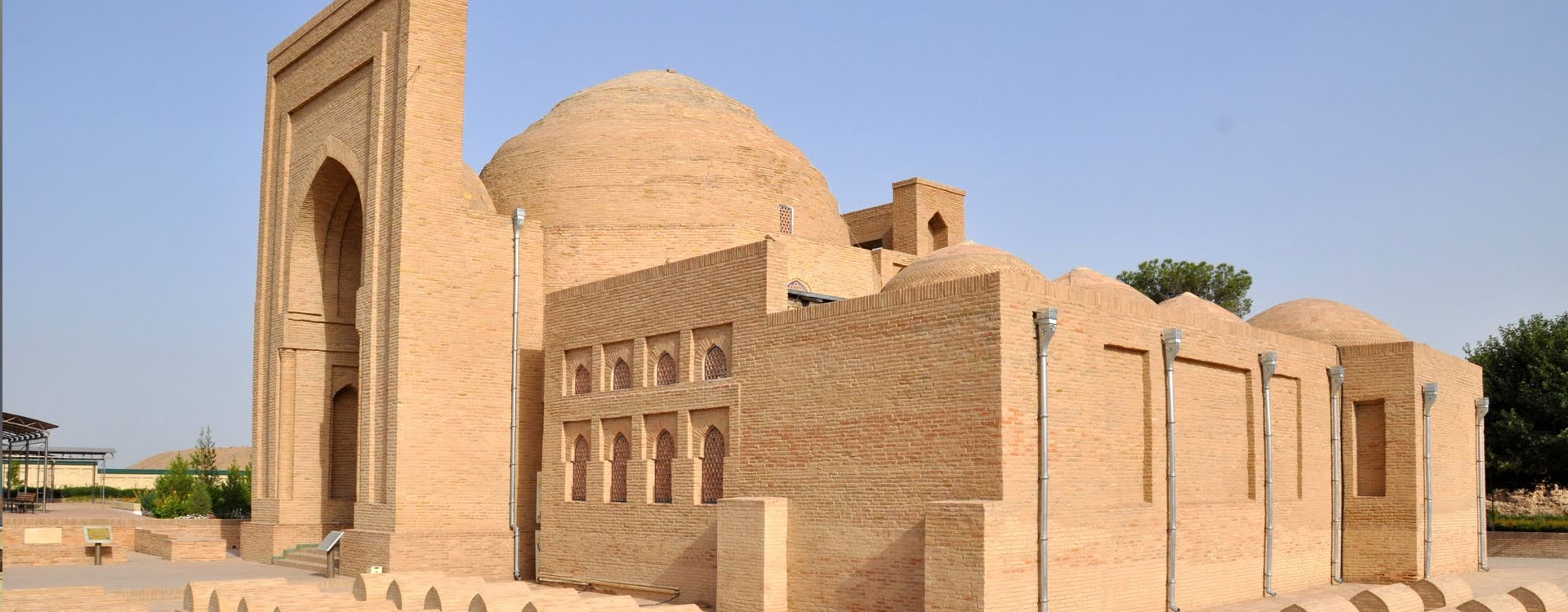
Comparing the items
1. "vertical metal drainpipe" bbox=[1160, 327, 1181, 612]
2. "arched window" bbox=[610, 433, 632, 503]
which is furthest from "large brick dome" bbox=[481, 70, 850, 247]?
"vertical metal drainpipe" bbox=[1160, 327, 1181, 612]

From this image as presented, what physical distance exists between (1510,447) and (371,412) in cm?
2305

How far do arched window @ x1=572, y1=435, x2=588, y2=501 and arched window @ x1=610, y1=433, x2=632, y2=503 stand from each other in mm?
560

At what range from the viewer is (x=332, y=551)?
1756cm

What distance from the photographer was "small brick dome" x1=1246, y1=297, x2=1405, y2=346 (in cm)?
1931

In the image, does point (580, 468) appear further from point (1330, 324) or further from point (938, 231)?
point (1330, 324)

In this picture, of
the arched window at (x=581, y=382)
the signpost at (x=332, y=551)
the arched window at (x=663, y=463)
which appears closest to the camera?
the arched window at (x=663, y=463)

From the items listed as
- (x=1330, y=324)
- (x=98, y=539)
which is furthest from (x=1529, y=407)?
(x=98, y=539)

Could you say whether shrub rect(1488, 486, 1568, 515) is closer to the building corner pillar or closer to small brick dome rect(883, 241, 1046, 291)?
small brick dome rect(883, 241, 1046, 291)

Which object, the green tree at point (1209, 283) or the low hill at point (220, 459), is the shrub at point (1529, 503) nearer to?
the green tree at point (1209, 283)

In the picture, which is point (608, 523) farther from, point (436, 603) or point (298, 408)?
point (298, 408)

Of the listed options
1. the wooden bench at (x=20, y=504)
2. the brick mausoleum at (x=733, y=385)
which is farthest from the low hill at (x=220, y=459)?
the brick mausoleum at (x=733, y=385)

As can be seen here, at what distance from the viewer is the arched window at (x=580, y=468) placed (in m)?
17.6

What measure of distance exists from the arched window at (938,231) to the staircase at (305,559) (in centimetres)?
1153

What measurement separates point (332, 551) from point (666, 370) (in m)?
5.13
